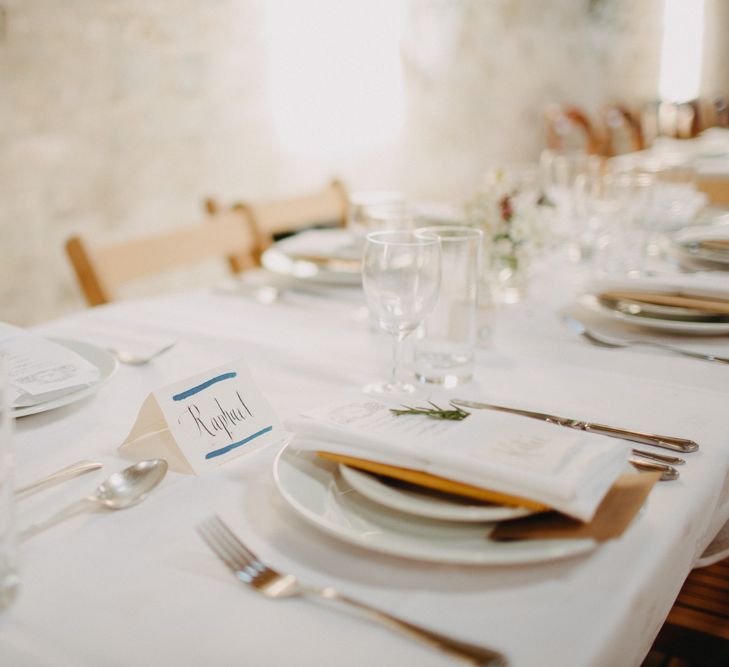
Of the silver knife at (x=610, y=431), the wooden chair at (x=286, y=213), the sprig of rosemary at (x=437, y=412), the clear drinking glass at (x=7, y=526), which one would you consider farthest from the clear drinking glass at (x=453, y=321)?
the wooden chair at (x=286, y=213)

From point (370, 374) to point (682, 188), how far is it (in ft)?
2.89

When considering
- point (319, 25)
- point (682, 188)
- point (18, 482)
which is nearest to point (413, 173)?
point (319, 25)

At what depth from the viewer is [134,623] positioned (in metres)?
0.54

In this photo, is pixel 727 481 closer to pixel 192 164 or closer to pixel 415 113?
pixel 192 164

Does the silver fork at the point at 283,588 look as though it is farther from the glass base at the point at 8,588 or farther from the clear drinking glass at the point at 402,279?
the clear drinking glass at the point at 402,279

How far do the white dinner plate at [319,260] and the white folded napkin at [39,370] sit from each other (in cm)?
61

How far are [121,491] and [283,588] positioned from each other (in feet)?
0.71

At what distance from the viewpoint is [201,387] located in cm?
80

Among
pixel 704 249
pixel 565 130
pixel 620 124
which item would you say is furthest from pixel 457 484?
pixel 620 124

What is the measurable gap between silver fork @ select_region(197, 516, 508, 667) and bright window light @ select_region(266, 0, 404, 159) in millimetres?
3447

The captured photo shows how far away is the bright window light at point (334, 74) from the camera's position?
3867mm

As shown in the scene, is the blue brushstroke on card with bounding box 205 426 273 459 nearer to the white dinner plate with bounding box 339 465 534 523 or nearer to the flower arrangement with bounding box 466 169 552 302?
the white dinner plate with bounding box 339 465 534 523

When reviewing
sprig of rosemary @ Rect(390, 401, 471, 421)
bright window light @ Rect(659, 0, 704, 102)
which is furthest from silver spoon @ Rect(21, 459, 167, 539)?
bright window light @ Rect(659, 0, 704, 102)

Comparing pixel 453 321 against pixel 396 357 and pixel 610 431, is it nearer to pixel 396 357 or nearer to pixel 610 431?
pixel 396 357
